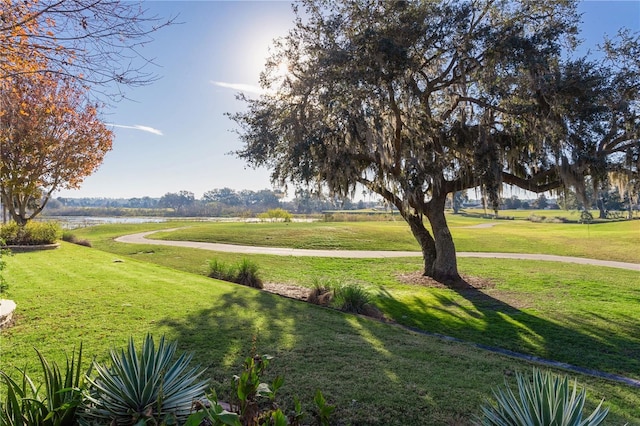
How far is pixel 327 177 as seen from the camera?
1059 centimetres

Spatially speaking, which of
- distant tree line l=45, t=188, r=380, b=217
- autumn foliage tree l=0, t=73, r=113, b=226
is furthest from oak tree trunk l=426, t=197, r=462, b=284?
distant tree line l=45, t=188, r=380, b=217

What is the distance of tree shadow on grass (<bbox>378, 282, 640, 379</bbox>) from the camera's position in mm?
5836

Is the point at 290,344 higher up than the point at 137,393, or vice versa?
the point at 137,393

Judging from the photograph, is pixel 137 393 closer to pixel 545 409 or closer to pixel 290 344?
pixel 545 409

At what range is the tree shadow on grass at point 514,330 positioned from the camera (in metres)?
5.84

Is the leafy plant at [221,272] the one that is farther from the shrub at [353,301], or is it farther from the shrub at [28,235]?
the shrub at [28,235]

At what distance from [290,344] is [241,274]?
6085mm

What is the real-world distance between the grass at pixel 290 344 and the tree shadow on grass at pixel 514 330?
1151 mm

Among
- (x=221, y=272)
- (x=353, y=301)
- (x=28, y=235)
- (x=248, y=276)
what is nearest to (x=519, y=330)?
(x=353, y=301)

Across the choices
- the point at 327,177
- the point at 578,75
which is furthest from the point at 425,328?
the point at 578,75

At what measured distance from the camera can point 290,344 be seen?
5.05m

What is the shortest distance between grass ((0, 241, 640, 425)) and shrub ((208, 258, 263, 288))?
1783 millimetres

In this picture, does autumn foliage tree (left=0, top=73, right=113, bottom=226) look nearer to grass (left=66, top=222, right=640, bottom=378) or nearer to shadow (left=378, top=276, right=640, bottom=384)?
grass (left=66, top=222, right=640, bottom=378)

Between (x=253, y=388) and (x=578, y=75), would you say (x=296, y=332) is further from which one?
(x=578, y=75)
